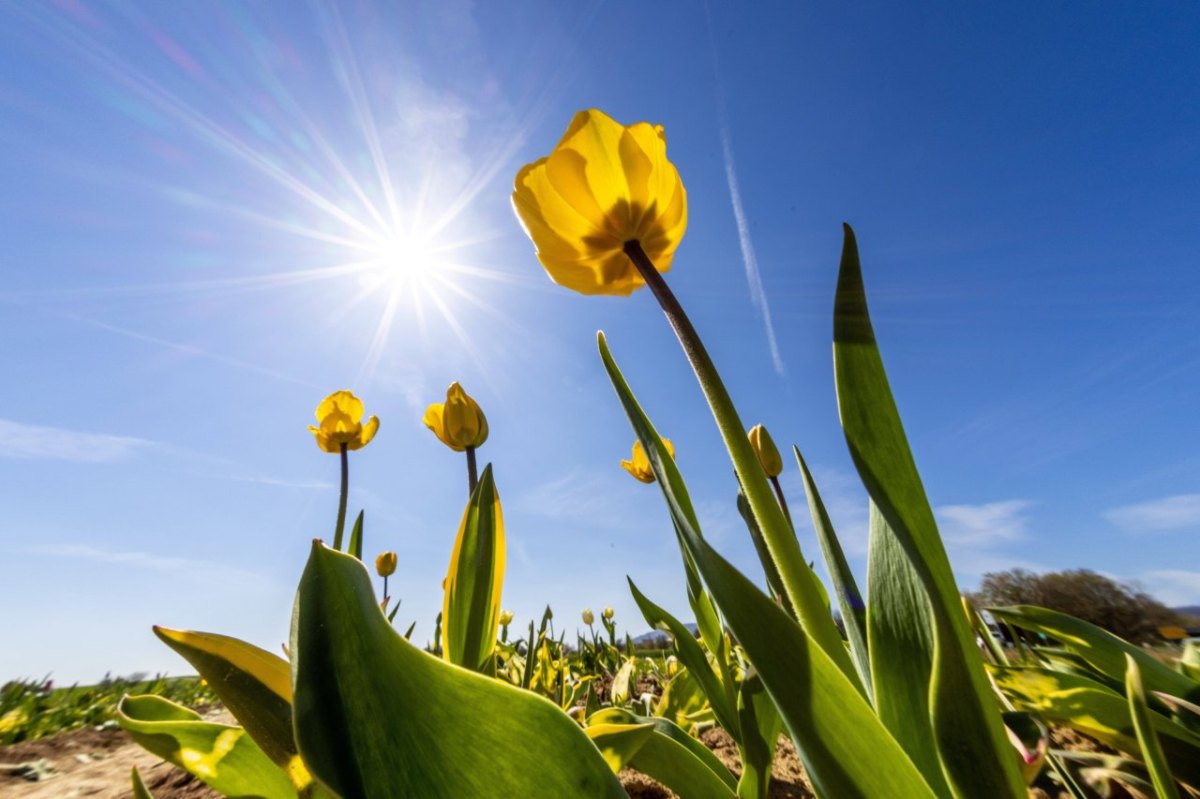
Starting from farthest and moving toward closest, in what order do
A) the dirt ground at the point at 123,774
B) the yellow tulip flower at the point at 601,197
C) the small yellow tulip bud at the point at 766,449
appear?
the small yellow tulip bud at the point at 766,449 → the dirt ground at the point at 123,774 → the yellow tulip flower at the point at 601,197

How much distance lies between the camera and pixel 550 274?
4.03ft

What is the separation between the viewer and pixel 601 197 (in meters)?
1.07

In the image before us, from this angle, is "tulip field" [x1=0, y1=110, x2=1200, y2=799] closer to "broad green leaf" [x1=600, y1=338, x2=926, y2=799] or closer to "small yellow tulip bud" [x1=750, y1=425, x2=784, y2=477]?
"broad green leaf" [x1=600, y1=338, x2=926, y2=799]

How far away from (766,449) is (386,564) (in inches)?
148

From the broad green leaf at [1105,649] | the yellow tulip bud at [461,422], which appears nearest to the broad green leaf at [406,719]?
the broad green leaf at [1105,649]

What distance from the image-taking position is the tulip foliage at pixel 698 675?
1.50ft

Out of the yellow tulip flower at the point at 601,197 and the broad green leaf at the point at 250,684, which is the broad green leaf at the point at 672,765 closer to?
the broad green leaf at the point at 250,684

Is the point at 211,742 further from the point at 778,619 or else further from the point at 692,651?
the point at 692,651

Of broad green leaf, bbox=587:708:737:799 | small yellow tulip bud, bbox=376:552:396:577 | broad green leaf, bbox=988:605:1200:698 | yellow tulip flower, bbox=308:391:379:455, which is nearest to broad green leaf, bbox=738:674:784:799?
broad green leaf, bbox=587:708:737:799

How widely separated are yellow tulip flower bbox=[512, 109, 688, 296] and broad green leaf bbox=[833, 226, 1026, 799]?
1.52 ft

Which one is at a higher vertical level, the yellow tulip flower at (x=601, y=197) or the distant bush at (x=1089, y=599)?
the yellow tulip flower at (x=601, y=197)

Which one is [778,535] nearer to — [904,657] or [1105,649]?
[904,657]

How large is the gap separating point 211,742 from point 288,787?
129 millimetres

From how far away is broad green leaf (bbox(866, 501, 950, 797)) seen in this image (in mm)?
659
